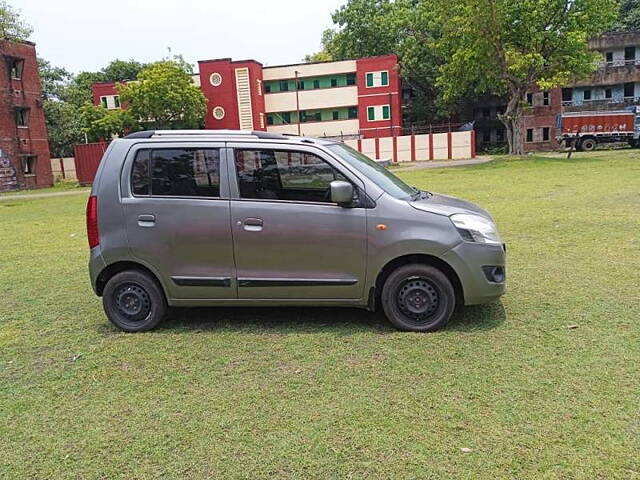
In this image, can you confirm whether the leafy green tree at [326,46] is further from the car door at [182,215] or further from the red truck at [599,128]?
the car door at [182,215]

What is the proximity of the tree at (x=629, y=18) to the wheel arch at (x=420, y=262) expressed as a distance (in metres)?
61.7

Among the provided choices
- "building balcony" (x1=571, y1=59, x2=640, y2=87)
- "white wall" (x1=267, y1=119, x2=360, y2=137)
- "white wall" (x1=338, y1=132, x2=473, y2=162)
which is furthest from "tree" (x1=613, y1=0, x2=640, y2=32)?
"white wall" (x1=267, y1=119, x2=360, y2=137)

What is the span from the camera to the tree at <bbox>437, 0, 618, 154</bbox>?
92.6 ft

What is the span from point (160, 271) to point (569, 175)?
19.5 meters

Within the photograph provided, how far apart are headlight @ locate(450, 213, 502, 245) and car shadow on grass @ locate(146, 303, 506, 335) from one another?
82 cm

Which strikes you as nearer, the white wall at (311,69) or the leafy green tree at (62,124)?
the white wall at (311,69)

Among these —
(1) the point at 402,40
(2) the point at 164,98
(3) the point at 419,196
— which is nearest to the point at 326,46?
(1) the point at 402,40

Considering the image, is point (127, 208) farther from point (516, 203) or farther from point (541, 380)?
point (516, 203)

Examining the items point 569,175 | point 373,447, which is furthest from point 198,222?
point 569,175

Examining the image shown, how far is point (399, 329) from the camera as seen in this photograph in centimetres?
494

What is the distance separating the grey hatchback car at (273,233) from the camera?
15.8 feet

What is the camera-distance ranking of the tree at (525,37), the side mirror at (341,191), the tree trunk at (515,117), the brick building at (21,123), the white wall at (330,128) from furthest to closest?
1. the white wall at (330,128)
2. the brick building at (21,123)
3. the tree trunk at (515,117)
4. the tree at (525,37)
5. the side mirror at (341,191)

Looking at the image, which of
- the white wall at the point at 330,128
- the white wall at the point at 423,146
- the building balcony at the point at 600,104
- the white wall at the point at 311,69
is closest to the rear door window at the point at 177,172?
the white wall at the point at 423,146

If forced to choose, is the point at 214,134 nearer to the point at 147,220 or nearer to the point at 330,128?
the point at 147,220
